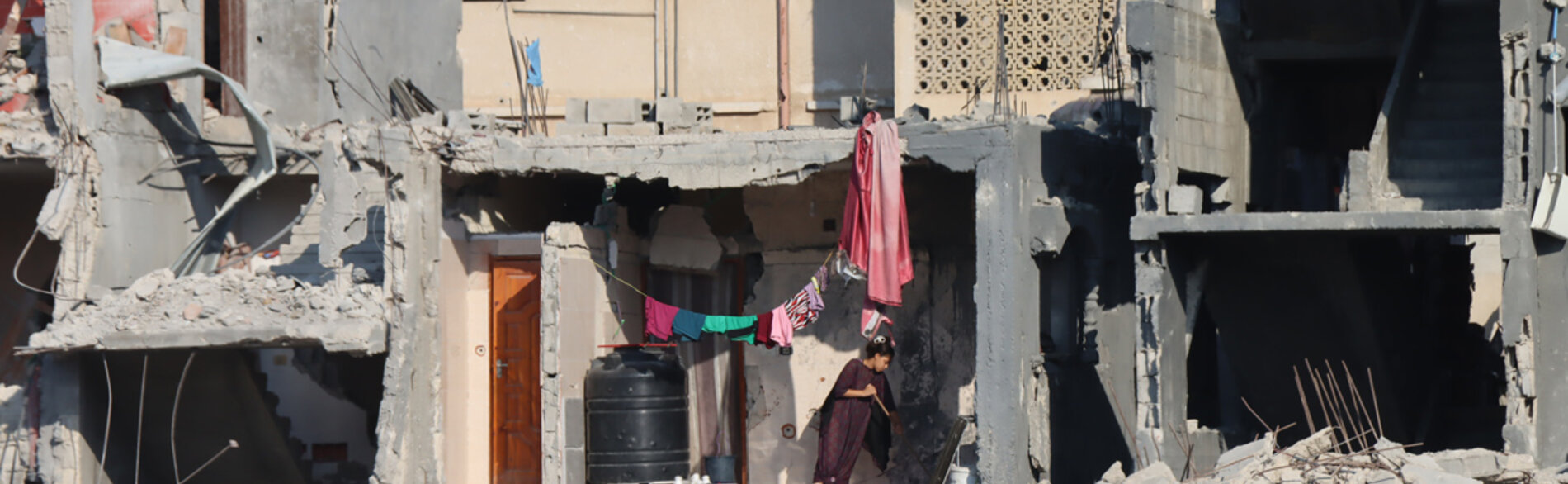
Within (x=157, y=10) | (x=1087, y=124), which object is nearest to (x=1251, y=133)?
(x=1087, y=124)

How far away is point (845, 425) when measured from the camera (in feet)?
48.0

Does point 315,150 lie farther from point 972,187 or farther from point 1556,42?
point 1556,42

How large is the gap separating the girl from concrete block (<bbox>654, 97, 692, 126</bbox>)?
2346 millimetres

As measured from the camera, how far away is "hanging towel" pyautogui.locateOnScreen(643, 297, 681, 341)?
598 inches

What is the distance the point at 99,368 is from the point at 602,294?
4285 mm

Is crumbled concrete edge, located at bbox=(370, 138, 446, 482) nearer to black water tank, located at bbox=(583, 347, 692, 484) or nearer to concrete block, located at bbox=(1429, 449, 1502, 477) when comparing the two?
black water tank, located at bbox=(583, 347, 692, 484)

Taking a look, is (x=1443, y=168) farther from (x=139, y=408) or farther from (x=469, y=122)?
(x=139, y=408)

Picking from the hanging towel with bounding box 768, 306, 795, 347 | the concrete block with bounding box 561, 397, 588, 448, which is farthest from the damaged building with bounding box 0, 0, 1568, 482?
the hanging towel with bounding box 768, 306, 795, 347

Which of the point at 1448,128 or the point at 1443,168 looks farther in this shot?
the point at 1448,128

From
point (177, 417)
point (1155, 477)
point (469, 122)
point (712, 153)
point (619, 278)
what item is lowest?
point (177, 417)

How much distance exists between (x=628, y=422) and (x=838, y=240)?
7.81 feet

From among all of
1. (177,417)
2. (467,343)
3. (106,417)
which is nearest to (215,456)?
(177,417)

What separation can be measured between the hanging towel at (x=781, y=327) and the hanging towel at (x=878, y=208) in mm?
891

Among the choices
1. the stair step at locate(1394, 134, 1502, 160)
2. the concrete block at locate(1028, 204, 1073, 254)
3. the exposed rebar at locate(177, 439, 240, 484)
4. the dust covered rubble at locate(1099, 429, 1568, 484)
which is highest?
the stair step at locate(1394, 134, 1502, 160)
